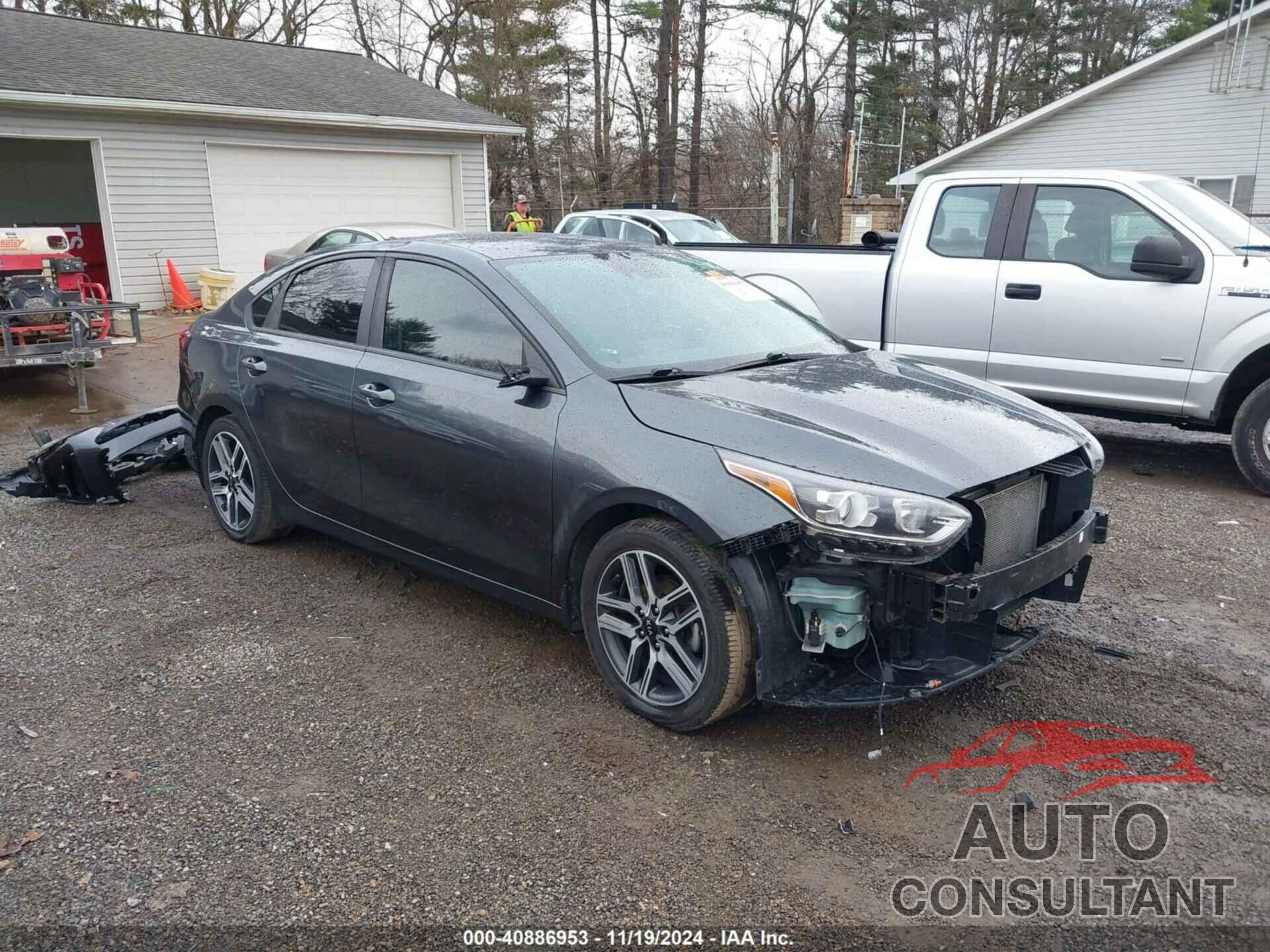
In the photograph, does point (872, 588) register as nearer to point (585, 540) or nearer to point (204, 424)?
point (585, 540)

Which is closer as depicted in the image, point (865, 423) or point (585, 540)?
point (865, 423)

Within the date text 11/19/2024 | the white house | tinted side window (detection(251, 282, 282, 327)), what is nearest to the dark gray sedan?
tinted side window (detection(251, 282, 282, 327))

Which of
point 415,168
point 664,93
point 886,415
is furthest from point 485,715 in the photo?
point 664,93

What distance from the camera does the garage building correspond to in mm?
15047

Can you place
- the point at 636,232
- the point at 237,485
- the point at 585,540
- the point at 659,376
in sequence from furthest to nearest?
the point at 636,232, the point at 237,485, the point at 659,376, the point at 585,540

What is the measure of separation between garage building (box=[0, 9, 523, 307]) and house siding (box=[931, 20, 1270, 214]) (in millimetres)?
11192

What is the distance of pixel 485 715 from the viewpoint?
367 cm

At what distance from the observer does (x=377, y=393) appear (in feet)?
14.2

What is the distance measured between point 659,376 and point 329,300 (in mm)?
1947

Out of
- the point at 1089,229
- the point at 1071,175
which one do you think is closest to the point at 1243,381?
the point at 1089,229

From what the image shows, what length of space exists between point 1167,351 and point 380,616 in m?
5.09

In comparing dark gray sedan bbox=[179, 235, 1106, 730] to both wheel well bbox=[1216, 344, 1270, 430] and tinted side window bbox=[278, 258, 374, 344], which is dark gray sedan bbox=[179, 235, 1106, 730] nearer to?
tinted side window bbox=[278, 258, 374, 344]

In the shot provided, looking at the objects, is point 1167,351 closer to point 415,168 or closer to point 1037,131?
point 415,168

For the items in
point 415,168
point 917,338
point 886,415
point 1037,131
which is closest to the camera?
point 886,415
